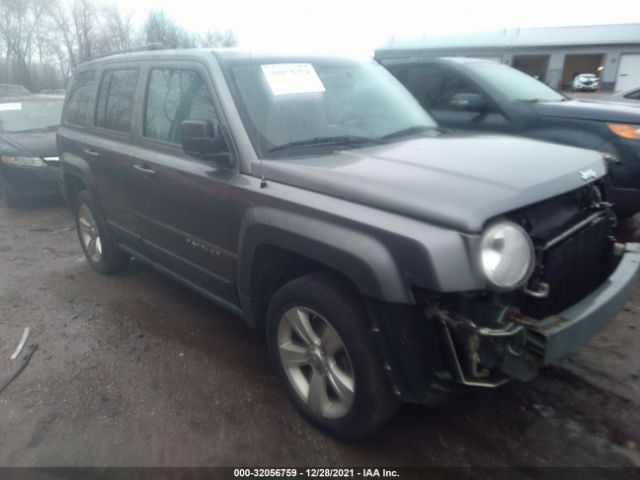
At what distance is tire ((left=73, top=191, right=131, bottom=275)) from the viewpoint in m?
4.63

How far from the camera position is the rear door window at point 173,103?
3141mm

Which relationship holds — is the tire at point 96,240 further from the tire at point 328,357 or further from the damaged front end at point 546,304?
the damaged front end at point 546,304

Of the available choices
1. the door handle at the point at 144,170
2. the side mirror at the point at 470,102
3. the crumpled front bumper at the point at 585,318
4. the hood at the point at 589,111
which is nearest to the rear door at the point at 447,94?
the side mirror at the point at 470,102

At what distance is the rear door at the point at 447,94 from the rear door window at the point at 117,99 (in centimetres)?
323

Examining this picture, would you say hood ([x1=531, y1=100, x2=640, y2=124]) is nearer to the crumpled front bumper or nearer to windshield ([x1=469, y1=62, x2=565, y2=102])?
windshield ([x1=469, y1=62, x2=565, y2=102])

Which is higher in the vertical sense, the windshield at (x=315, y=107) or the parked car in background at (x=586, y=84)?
the windshield at (x=315, y=107)

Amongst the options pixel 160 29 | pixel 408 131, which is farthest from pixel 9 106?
pixel 160 29

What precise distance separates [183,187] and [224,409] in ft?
4.47

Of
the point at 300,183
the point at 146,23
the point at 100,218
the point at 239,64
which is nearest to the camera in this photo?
the point at 300,183

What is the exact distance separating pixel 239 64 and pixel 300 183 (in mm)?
1052

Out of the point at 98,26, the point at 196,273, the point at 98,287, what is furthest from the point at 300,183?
the point at 98,26

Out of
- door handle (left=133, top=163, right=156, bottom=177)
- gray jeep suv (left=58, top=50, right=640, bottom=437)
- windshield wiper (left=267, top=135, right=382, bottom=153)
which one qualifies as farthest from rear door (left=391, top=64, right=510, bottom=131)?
door handle (left=133, top=163, right=156, bottom=177)

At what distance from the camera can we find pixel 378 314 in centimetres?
217

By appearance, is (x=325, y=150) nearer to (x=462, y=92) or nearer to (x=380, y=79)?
(x=380, y=79)
